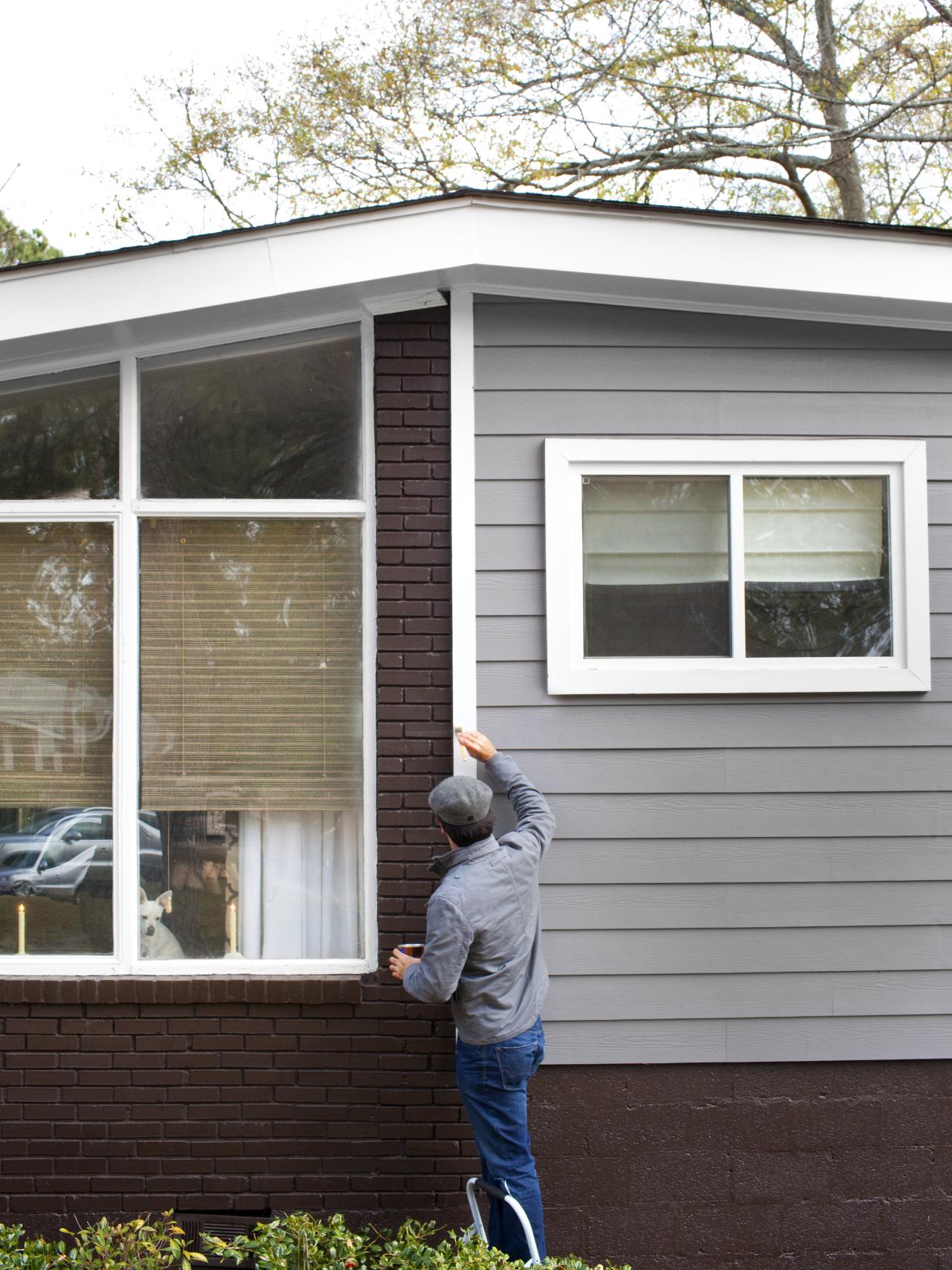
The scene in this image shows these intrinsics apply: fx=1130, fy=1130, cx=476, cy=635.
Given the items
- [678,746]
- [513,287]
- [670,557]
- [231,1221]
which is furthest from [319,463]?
[231,1221]

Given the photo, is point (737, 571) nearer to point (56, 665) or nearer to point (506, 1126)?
point (506, 1126)

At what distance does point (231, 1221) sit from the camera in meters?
4.01

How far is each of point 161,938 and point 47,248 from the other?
56.4ft

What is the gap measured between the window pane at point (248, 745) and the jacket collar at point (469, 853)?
0.67 meters

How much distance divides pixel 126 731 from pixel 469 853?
4.62 feet

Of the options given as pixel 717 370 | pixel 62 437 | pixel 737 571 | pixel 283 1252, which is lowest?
pixel 283 1252

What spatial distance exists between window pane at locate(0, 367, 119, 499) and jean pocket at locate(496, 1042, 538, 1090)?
7.99 ft

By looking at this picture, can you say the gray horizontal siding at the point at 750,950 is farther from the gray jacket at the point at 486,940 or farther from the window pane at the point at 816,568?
the window pane at the point at 816,568

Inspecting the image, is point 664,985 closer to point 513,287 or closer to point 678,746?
point 678,746

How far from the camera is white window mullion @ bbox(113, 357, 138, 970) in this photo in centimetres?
412

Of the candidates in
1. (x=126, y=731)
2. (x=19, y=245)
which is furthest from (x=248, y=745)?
(x=19, y=245)

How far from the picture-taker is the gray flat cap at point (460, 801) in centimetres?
354

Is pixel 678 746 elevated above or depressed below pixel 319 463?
below

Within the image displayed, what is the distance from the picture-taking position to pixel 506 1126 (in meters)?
3.62
